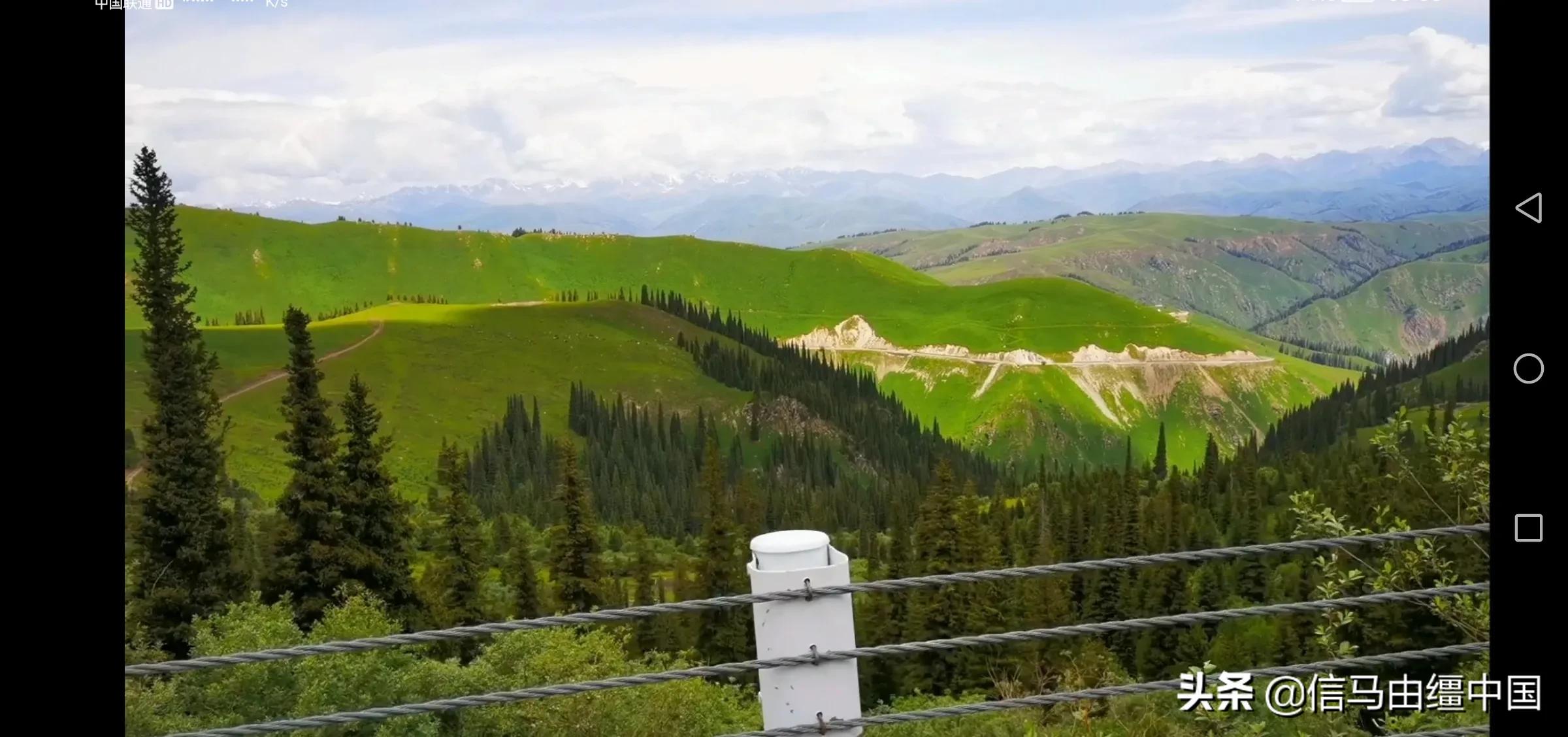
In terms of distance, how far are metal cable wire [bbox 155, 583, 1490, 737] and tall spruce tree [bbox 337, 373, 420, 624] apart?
7068cm

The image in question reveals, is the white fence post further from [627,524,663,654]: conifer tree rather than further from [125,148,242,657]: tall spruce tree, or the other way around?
[627,524,663,654]: conifer tree

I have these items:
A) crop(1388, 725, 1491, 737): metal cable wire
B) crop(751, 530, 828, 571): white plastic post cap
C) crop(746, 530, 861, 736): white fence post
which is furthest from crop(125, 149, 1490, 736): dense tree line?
crop(751, 530, 828, 571): white plastic post cap

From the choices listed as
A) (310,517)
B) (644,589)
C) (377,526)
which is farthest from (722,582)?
(310,517)

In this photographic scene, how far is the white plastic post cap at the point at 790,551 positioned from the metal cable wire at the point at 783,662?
1.24 feet

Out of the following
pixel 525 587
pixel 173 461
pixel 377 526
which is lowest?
pixel 525 587

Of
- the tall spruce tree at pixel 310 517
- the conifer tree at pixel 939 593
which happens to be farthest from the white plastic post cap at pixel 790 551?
the conifer tree at pixel 939 593

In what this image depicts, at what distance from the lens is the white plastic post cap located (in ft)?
14.9

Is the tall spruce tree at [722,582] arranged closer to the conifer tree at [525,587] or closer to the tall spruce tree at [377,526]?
the conifer tree at [525,587]
